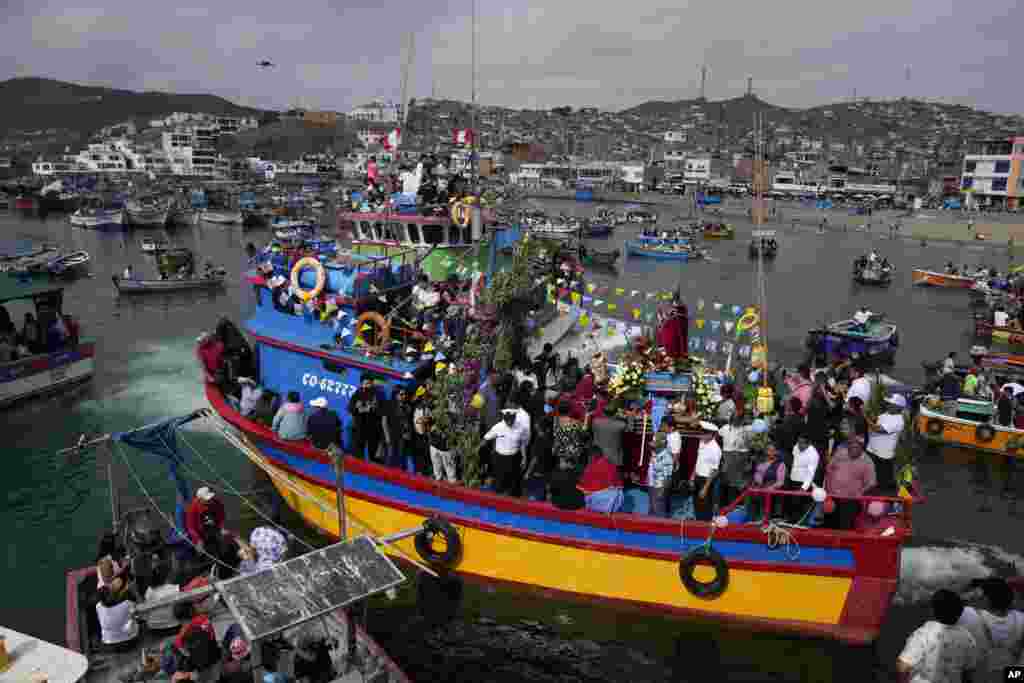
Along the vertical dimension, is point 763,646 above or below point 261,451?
below

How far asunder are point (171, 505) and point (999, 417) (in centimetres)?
1941

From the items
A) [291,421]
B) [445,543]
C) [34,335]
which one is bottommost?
[445,543]

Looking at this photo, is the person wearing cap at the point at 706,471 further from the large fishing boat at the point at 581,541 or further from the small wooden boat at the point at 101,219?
the small wooden boat at the point at 101,219

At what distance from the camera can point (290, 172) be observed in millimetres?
134625

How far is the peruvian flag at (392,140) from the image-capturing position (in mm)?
16828

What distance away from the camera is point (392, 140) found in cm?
1691

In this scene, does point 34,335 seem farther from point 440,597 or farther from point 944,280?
point 944,280

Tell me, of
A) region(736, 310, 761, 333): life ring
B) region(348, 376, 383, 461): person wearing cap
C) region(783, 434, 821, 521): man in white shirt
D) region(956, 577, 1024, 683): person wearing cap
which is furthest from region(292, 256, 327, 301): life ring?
region(956, 577, 1024, 683): person wearing cap

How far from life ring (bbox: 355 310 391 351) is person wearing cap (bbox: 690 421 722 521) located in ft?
16.7

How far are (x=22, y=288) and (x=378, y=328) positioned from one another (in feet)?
45.5

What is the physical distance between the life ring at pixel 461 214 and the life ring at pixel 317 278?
4279 millimetres

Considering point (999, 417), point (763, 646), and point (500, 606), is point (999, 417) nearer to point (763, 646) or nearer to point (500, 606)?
point (763, 646)

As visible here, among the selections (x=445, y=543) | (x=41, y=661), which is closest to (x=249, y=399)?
(x=445, y=543)

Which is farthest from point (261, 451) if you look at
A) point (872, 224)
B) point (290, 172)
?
point (290, 172)
